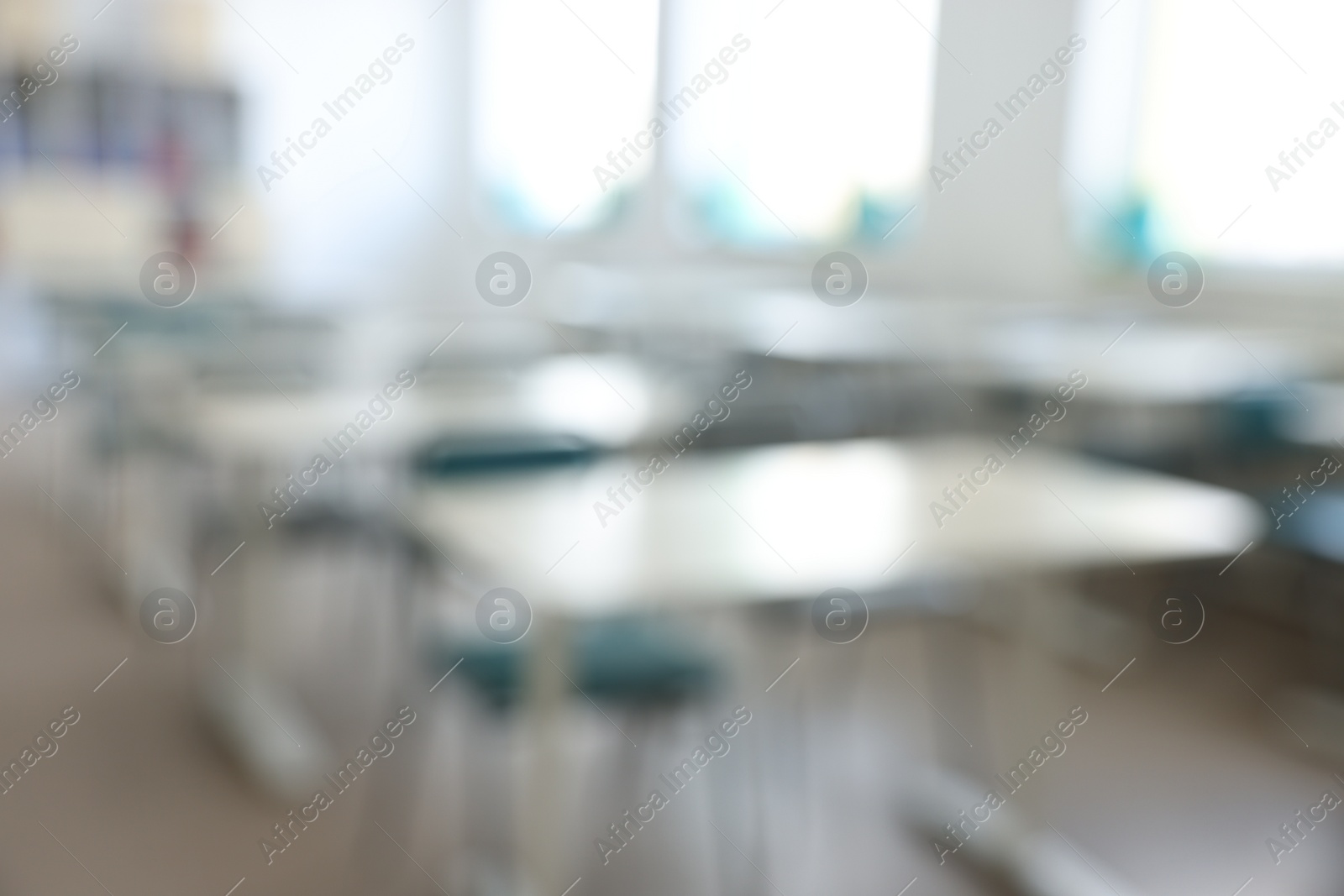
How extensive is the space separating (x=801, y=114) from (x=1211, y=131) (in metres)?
2.84

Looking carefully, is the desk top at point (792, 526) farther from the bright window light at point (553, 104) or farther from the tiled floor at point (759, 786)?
the bright window light at point (553, 104)

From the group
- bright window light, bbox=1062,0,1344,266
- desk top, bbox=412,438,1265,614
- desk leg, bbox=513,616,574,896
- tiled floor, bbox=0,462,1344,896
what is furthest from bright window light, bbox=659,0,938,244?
desk leg, bbox=513,616,574,896

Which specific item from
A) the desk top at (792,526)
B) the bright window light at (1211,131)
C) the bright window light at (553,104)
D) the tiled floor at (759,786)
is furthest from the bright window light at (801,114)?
the desk top at (792,526)

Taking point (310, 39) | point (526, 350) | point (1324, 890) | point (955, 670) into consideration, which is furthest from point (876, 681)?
point (310, 39)

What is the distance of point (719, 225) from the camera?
7.64 meters

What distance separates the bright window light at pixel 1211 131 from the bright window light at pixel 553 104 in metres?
3.70

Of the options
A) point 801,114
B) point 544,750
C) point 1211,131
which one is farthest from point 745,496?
point 801,114

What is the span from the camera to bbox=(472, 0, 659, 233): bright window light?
26.6 feet

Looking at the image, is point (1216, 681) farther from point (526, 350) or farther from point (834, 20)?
point (834, 20)

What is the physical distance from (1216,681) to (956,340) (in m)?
1.84

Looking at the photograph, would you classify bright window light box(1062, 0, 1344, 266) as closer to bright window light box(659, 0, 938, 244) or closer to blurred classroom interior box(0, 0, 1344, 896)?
blurred classroom interior box(0, 0, 1344, 896)

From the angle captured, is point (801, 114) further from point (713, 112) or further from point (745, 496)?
point (745, 496)

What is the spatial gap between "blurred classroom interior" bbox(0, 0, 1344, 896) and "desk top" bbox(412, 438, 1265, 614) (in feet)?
0.04

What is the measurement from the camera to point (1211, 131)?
4.59 m
